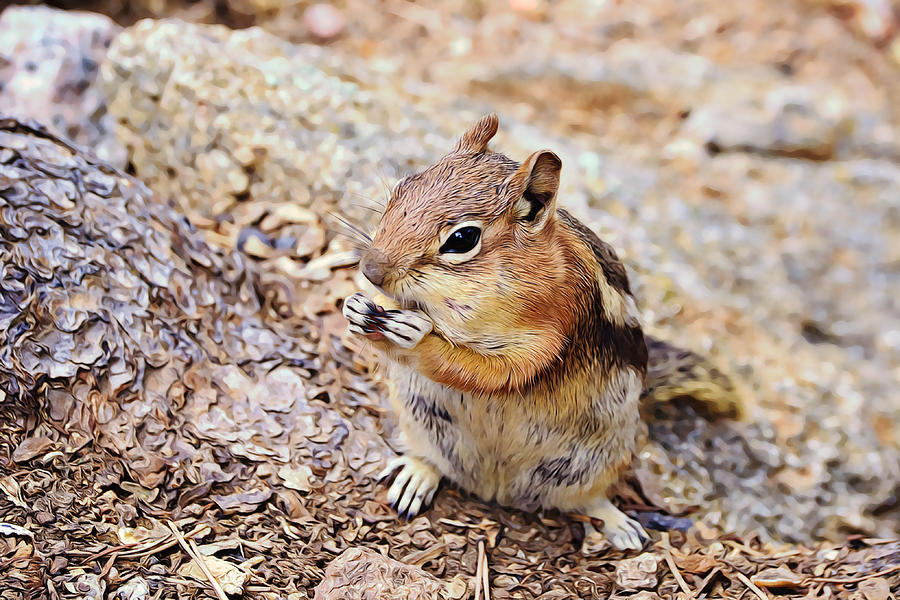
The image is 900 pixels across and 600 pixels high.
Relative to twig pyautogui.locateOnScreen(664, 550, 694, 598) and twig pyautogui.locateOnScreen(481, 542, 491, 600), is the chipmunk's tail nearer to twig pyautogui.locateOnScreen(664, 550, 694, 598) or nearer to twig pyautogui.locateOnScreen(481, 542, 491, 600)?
twig pyautogui.locateOnScreen(664, 550, 694, 598)

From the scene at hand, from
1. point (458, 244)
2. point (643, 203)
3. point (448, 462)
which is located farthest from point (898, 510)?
point (458, 244)

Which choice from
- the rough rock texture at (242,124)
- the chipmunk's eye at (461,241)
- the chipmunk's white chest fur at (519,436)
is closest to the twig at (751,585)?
the chipmunk's white chest fur at (519,436)

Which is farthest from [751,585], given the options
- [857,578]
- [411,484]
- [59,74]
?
[59,74]

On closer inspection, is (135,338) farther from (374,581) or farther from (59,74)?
(59,74)

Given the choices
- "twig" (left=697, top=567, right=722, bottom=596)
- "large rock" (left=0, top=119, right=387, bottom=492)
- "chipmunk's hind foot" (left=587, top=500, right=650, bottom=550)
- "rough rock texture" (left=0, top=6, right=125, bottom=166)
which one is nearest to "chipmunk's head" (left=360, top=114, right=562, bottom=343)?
"large rock" (left=0, top=119, right=387, bottom=492)

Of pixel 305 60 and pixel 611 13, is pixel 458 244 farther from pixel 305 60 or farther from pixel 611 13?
pixel 611 13

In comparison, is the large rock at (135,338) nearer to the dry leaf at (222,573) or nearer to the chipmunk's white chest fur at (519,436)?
the dry leaf at (222,573)
